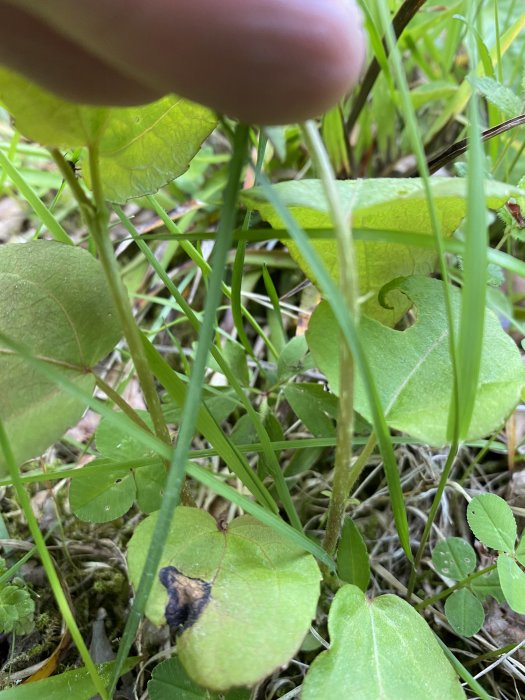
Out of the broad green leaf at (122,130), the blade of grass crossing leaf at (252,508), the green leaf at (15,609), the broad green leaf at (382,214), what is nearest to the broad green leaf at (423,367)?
the broad green leaf at (382,214)

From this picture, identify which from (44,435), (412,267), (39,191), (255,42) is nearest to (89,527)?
(44,435)

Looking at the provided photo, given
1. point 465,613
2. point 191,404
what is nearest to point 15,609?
point 191,404

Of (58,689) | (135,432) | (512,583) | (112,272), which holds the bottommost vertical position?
(58,689)

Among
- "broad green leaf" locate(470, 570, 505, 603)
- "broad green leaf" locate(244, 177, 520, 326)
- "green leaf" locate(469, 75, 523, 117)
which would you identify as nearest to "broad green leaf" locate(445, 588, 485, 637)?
"broad green leaf" locate(470, 570, 505, 603)

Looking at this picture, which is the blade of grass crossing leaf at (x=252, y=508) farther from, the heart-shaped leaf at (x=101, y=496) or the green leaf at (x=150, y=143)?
the green leaf at (x=150, y=143)

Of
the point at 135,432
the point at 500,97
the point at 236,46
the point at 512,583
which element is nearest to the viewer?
the point at 236,46

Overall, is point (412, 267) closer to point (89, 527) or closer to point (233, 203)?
point (233, 203)

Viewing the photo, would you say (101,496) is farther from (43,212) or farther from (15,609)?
(43,212)
